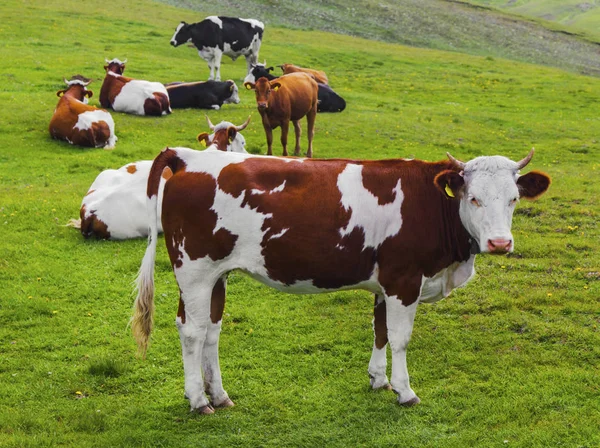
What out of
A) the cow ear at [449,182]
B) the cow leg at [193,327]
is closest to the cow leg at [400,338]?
the cow ear at [449,182]

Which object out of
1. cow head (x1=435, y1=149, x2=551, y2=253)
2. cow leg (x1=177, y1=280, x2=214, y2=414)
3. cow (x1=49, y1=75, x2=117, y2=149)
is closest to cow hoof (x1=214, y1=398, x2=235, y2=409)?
cow leg (x1=177, y1=280, x2=214, y2=414)

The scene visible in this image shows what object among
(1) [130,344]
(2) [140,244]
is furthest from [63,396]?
(2) [140,244]

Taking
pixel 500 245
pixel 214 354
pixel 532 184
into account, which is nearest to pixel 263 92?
pixel 214 354

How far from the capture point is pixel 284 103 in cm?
1834

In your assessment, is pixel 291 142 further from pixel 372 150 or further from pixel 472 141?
pixel 472 141

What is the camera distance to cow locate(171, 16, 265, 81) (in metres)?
29.1

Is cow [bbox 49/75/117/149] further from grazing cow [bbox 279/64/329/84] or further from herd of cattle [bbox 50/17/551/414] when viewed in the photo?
herd of cattle [bbox 50/17/551/414]

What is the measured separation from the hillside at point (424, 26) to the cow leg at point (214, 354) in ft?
144

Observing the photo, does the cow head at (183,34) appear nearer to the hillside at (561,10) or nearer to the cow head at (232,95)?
the cow head at (232,95)

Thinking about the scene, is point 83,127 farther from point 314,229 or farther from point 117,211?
point 314,229

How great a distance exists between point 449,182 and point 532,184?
868 millimetres

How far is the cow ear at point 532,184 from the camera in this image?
267 inches

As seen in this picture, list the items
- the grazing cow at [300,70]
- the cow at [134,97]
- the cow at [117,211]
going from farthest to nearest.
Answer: the grazing cow at [300,70]
the cow at [134,97]
the cow at [117,211]

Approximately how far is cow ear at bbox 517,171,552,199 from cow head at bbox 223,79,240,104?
18318mm
